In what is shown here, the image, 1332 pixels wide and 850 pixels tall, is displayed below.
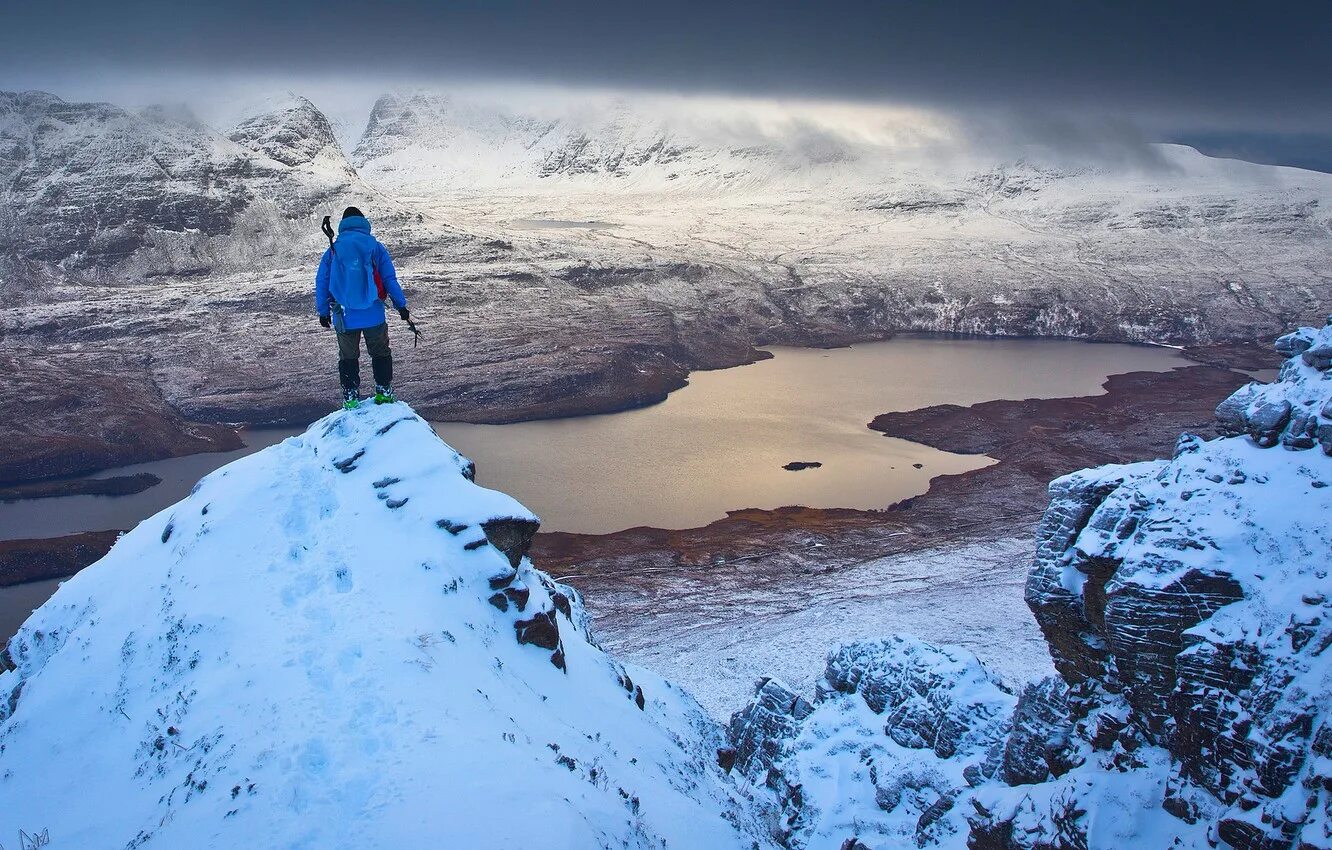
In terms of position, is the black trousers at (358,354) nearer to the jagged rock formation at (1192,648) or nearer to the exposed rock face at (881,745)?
the jagged rock formation at (1192,648)

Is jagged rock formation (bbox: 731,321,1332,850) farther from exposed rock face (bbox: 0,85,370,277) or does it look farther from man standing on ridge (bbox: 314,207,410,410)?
exposed rock face (bbox: 0,85,370,277)

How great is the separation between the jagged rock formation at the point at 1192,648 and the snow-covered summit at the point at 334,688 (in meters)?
4.10

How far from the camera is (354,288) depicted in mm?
11766

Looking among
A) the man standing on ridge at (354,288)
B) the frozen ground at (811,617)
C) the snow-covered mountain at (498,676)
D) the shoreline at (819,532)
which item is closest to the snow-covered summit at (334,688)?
the snow-covered mountain at (498,676)

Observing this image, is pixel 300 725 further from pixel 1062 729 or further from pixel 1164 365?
pixel 1164 365

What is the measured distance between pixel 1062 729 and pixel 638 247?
9844 cm

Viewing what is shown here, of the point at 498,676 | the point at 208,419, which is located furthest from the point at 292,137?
the point at 498,676

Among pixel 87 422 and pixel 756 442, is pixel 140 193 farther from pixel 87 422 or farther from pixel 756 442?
pixel 756 442

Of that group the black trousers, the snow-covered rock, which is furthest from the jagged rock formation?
the black trousers

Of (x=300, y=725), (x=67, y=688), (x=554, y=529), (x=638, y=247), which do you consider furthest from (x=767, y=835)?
(x=638, y=247)

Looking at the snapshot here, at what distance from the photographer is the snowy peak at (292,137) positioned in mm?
99062

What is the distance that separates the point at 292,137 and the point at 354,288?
4041 inches

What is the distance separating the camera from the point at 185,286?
254ft

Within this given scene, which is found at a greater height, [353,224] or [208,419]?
[353,224]
